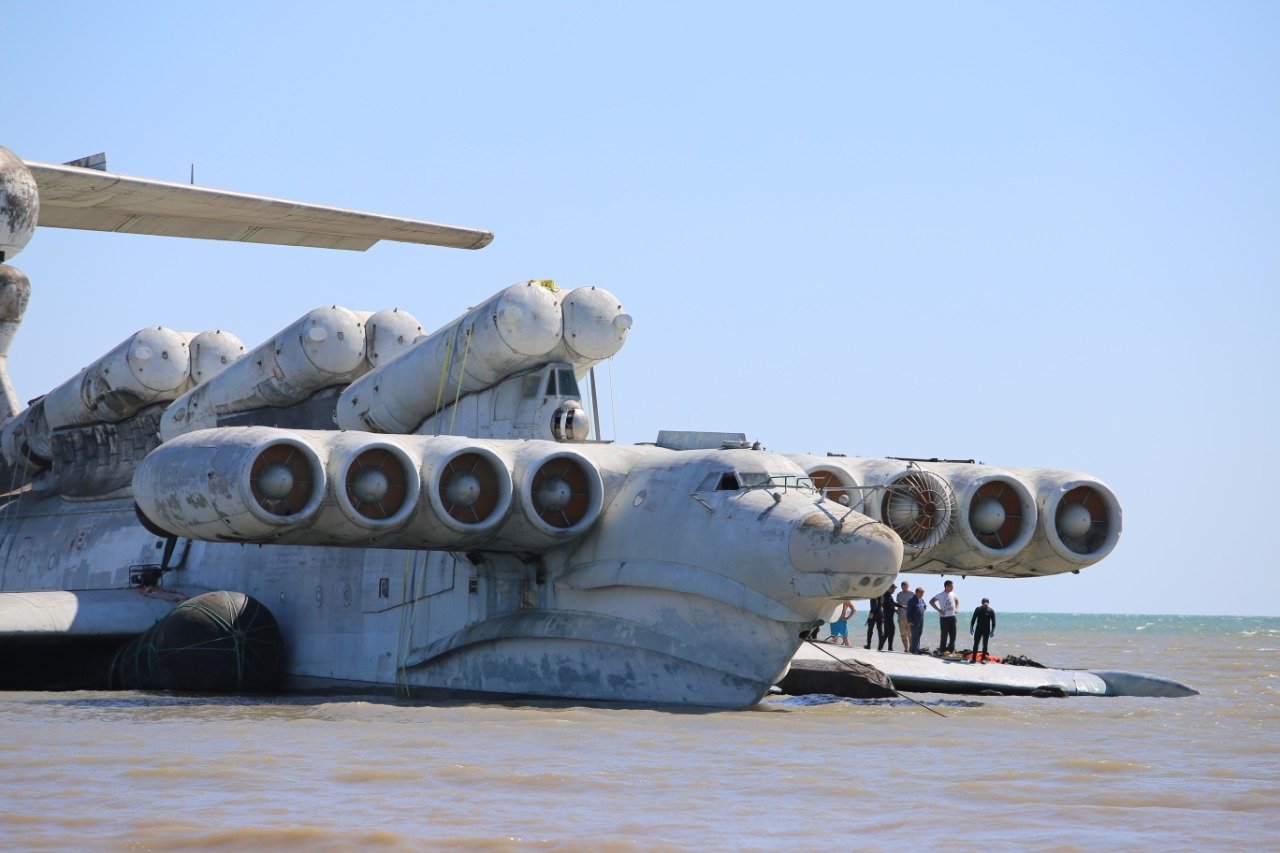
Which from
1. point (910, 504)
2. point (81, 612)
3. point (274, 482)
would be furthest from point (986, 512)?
point (81, 612)

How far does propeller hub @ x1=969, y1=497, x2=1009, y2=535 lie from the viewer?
19922mm

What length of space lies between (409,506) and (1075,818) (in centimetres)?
900

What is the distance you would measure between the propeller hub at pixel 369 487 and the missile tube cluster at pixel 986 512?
18.0 ft

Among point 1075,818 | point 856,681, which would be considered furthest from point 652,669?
point 1075,818

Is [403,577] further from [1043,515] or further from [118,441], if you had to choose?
[118,441]

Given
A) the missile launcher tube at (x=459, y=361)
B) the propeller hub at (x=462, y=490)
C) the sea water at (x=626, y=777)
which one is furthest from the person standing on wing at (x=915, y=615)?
the propeller hub at (x=462, y=490)

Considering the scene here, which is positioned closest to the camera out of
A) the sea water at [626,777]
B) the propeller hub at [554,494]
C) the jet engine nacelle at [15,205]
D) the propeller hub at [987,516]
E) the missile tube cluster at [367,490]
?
the jet engine nacelle at [15,205]

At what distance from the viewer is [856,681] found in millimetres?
20422

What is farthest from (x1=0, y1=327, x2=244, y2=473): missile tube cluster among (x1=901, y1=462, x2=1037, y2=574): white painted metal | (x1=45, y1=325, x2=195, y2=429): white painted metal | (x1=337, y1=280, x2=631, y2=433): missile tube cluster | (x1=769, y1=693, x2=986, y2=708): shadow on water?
(x1=901, y1=462, x2=1037, y2=574): white painted metal

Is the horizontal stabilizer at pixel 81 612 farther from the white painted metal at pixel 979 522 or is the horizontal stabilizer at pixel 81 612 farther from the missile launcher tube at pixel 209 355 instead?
the white painted metal at pixel 979 522

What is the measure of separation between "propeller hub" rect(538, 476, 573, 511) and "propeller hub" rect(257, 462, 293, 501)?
9.56ft

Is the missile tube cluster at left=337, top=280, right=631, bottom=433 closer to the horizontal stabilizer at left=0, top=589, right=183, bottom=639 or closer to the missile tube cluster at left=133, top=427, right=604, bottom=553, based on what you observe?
the missile tube cluster at left=133, top=427, right=604, bottom=553

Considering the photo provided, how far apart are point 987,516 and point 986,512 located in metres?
0.05

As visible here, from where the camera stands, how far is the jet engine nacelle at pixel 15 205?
9.11 metres
